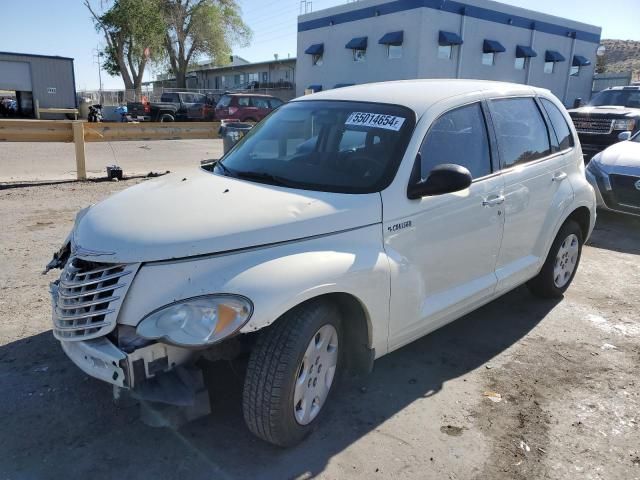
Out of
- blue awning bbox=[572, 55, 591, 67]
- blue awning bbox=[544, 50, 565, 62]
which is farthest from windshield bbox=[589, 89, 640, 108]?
blue awning bbox=[572, 55, 591, 67]

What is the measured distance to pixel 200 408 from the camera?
2633 millimetres

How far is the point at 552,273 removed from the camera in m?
4.74

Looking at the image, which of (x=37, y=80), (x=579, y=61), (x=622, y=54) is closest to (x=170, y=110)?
(x=37, y=80)

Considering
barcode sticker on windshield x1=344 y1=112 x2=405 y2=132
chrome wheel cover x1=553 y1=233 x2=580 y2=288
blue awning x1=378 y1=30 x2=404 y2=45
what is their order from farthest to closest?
blue awning x1=378 y1=30 x2=404 y2=45, chrome wheel cover x1=553 y1=233 x2=580 y2=288, barcode sticker on windshield x1=344 y1=112 x2=405 y2=132

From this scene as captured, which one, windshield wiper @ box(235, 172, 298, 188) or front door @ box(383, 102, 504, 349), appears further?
windshield wiper @ box(235, 172, 298, 188)

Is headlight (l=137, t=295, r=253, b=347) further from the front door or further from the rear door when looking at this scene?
the rear door

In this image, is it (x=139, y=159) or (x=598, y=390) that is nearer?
(x=598, y=390)

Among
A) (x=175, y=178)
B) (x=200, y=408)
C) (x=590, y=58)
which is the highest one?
(x=590, y=58)

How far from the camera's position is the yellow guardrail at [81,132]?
9.87m

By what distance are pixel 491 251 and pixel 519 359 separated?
826mm

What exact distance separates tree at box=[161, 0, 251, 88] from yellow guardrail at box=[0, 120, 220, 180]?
4177cm

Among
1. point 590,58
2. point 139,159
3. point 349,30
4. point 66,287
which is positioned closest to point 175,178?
point 66,287

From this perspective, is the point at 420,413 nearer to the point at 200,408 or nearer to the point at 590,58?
the point at 200,408

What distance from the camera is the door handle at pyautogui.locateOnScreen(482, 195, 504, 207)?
3635 millimetres
